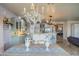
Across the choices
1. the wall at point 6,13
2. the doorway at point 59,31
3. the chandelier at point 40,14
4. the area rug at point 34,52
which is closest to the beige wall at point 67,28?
the doorway at point 59,31

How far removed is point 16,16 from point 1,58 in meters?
1.24

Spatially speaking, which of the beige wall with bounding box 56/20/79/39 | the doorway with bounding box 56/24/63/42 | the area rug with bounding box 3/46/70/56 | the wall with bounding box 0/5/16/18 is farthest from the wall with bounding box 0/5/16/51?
the beige wall with bounding box 56/20/79/39

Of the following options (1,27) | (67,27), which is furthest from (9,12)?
(67,27)

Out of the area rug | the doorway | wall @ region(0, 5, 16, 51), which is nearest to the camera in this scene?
the area rug

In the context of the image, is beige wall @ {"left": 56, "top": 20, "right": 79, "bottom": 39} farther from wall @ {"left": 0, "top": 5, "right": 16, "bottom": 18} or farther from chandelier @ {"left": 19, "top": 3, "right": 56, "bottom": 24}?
wall @ {"left": 0, "top": 5, "right": 16, "bottom": 18}

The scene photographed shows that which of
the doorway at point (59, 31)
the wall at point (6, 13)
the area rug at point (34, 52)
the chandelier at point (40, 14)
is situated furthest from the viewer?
the doorway at point (59, 31)

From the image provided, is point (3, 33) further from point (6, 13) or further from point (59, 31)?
point (59, 31)

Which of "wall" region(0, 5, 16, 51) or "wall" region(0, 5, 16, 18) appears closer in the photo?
"wall" region(0, 5, 16, 51)

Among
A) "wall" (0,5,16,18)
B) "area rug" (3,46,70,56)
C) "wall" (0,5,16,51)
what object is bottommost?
"area rug" (3,46,70,56)

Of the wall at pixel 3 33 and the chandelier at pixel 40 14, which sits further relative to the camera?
the chandelier at pixel 40 14

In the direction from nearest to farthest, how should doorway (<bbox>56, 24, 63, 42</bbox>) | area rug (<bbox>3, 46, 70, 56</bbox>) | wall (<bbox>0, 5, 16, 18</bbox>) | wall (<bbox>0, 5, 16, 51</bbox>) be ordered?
area rug (<bbox>3, 46, 70, 56</bbox>), wall (<bbox>0, 5, 16, 51</bbox>), wall (<bbox>0, 5, 16, 18</bbox>), doorway (<bbox>56, 24, 63, 42</bbox>)

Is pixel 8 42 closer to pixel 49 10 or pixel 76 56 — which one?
pixel 49 10

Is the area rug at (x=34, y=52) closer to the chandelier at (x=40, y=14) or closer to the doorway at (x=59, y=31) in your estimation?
the doorway at (x=59, y=31)

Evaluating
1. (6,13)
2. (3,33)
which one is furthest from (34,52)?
(6,13)
